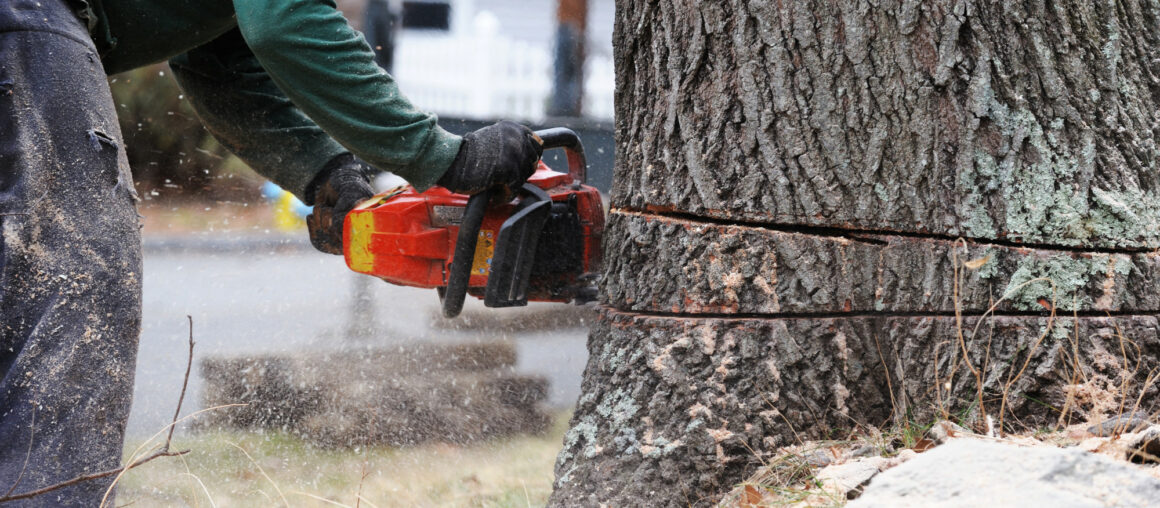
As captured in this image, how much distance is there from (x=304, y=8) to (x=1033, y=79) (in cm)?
137

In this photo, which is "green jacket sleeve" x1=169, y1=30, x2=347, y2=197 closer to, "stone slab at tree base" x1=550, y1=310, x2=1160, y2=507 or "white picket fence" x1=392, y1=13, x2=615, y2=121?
"stone slab at tree base" x1=550, y1=310, x2=1160, y2=507

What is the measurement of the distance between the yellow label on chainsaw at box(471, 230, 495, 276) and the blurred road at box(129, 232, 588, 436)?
4.29ft

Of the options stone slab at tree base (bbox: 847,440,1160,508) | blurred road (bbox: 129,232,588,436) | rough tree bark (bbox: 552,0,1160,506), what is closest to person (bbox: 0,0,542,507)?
rough tree bark (bbox: 552,0,1160,506)

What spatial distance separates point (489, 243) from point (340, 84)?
628 mm

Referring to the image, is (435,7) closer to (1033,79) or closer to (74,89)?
(74,89)

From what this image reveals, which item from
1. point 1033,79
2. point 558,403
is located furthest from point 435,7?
point 1033,79

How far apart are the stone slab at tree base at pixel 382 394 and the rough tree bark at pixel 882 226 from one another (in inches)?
60.9

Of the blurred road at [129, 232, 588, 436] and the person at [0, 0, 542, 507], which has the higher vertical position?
the person at [0, 0, 542, 507]

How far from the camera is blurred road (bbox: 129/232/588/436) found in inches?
140

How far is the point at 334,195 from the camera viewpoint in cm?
231

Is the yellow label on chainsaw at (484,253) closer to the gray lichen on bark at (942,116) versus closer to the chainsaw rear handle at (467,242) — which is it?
the chainsaw rear handle at (467,242)

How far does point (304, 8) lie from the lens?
5.35 feet

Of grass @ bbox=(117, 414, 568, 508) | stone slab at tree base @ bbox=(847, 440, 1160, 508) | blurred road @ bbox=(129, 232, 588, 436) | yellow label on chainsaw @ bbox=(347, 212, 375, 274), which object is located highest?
stone slab at tree base @ bbox=(847, 440, 1160, 508)

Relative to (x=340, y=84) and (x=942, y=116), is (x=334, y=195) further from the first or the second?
(x=942, y=116)
